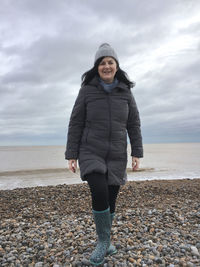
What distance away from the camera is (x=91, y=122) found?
3.01 metres

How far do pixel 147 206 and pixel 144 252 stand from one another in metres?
2.84

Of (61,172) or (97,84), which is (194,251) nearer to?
(97,84)

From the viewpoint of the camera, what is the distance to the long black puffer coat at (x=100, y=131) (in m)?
2.94

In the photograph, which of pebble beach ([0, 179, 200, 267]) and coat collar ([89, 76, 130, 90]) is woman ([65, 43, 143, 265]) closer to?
coat collar ([89, 76, 130, 90])

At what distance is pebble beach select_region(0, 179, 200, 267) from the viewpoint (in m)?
3.30

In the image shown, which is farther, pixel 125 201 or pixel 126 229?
pixel 125 201

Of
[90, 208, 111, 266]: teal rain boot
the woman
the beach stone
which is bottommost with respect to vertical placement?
the beach stone

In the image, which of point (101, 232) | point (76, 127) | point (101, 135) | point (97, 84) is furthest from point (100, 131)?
point (101, 232)

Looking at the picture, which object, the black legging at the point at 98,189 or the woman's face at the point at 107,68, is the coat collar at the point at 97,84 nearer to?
the woman's face at the point at 107,68

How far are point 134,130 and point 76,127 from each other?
0.86 m

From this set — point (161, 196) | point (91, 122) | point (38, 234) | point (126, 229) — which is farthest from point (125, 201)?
point (91, 122)

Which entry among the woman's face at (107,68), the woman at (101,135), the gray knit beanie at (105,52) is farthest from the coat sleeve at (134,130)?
the gray knit beanie at (105,52)

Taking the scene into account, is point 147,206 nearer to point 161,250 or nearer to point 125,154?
point 161,250

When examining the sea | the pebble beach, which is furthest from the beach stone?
the sea
